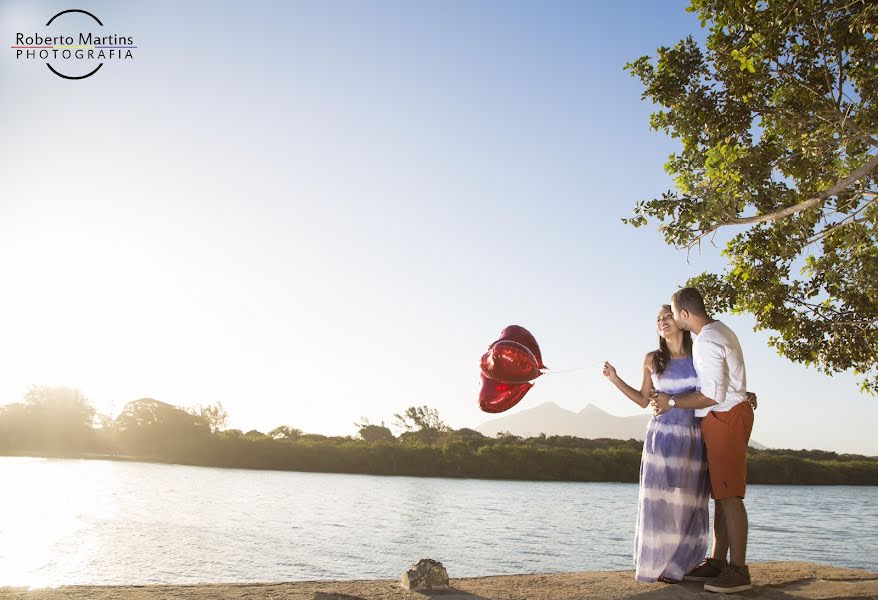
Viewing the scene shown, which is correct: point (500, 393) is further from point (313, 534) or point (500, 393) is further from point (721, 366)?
point (313, 534)

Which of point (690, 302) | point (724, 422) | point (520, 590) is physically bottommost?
point (520, 590)

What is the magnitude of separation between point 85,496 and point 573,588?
708 inches

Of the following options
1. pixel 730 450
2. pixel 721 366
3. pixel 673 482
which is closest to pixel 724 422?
pixel 730 450

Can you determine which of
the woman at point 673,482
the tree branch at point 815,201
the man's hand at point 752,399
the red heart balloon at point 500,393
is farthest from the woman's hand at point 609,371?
the tree branch at point 815,201

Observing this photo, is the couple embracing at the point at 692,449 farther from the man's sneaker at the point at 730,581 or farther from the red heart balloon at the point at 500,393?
the red heart balloon at the point at 500,393

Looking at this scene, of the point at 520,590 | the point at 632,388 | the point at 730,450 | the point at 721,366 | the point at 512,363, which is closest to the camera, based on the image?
the point at 721,366

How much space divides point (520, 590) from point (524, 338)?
2.06 meters

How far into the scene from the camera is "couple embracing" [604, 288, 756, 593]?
4492 mm

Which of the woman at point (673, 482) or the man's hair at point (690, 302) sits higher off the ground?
the man's hair at point (690, 302)

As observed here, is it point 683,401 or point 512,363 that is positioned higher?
point 512,363

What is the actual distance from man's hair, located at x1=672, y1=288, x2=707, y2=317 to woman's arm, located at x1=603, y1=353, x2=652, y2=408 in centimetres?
48

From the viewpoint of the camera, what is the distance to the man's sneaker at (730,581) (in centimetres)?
443

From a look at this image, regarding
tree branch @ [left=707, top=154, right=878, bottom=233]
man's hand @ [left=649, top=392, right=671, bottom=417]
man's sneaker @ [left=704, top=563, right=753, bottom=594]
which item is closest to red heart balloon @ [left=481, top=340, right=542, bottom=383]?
man's hand @ [left=649, top=392, right=671, bottom=417]

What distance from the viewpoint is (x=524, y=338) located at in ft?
19.4
